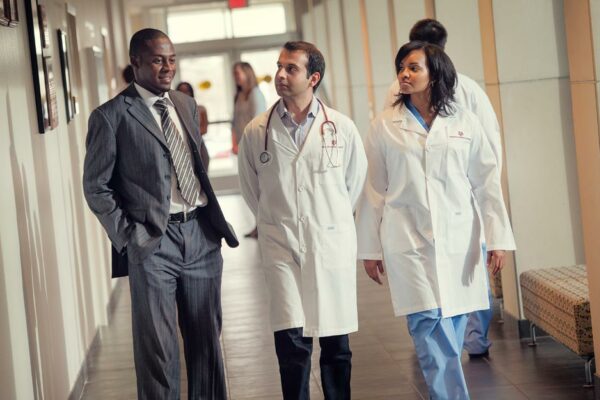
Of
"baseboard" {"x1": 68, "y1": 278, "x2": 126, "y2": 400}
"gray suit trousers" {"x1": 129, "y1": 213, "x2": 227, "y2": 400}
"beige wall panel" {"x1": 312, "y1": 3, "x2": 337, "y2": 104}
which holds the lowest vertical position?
"baseboard" {"x1": 68, "y1": 278, "x2": 126, "y2": 400}

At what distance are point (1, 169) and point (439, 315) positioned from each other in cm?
190

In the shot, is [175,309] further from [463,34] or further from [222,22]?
[222,22]

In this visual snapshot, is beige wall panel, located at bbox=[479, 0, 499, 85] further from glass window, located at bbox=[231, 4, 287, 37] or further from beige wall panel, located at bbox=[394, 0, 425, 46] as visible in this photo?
glass window, located at bbox=[231, 4, 287, 37]

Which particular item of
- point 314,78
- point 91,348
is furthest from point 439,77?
point 91,348

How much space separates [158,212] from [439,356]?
1.35m

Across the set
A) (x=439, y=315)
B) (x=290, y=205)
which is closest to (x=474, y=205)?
(x=439, y=315)

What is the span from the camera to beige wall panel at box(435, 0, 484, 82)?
8016 millimetres

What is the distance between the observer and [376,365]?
20.2 ft

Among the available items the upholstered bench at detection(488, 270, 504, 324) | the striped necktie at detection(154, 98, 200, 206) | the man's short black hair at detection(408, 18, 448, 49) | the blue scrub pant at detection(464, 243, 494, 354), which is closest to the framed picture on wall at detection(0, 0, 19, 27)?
the striped necktie at detection(154, 98, 200, 206)

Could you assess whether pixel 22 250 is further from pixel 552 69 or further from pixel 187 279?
pixel 552 69

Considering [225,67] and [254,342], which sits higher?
[225,67]

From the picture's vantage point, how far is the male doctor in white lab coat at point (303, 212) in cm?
454

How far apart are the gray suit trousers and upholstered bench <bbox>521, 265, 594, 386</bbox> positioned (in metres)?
1.86

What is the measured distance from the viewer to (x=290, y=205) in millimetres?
4543
